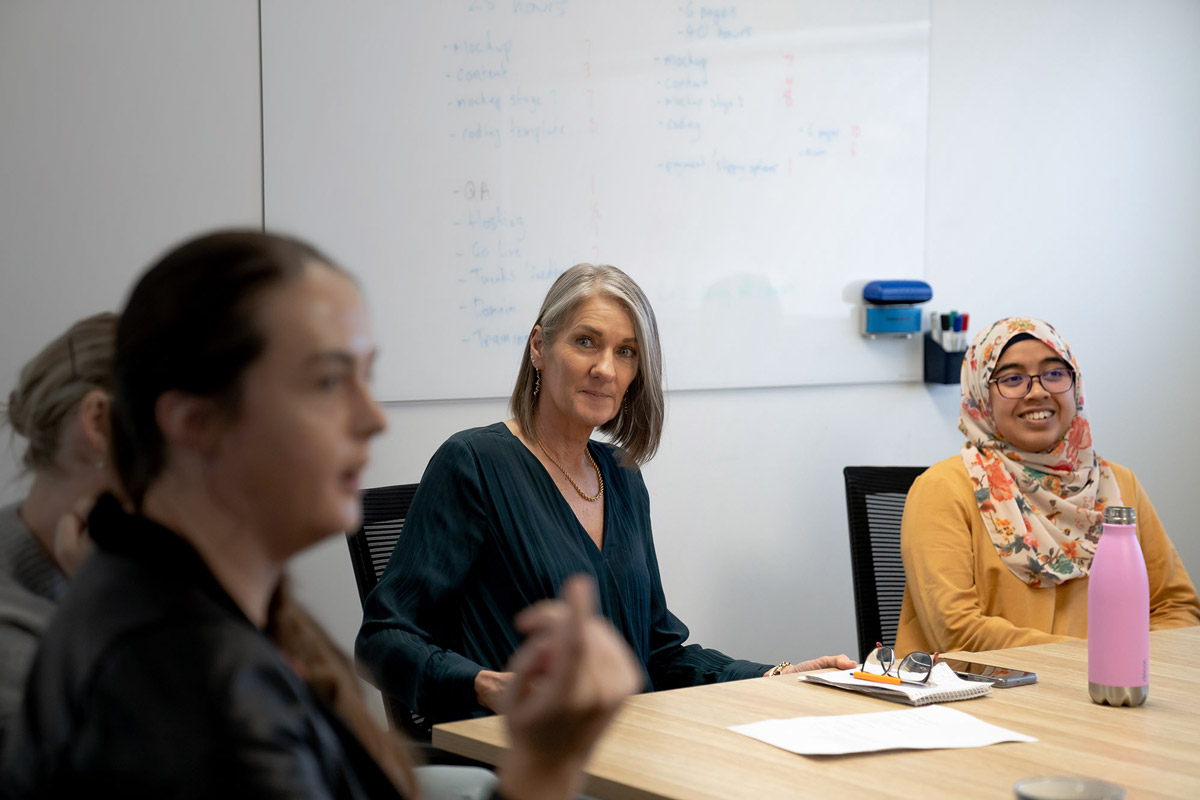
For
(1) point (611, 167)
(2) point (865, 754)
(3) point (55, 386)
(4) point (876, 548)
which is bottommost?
(4) point (876, 548)

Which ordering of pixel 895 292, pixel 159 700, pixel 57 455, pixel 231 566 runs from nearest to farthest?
pixel 159 700 < pixel 231 566 < pixel 57 455 < pixel 895 292

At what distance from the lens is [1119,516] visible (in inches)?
61.8

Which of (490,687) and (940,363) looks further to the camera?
(940,363)

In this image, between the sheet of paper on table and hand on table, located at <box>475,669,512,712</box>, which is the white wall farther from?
the sheet of paper on table

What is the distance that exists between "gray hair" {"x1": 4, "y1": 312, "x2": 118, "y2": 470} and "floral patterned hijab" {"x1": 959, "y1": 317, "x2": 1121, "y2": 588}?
6.26 ft

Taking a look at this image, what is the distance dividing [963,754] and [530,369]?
111cm

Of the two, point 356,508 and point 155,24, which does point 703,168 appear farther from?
point 356,508

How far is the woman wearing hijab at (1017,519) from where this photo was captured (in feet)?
7.77

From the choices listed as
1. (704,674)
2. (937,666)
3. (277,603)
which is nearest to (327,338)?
(277,603)

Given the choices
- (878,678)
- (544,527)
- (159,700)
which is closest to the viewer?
(159,700)

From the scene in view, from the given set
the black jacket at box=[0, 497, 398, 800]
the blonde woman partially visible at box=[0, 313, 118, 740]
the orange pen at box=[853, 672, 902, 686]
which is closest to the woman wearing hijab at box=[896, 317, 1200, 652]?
the orange pen at box=[853, 672, 902, 686]

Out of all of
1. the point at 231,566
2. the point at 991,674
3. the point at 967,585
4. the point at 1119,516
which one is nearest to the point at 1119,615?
the point at 1119,516

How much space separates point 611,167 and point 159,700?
253cm

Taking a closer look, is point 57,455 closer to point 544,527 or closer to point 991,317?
point 544,527
